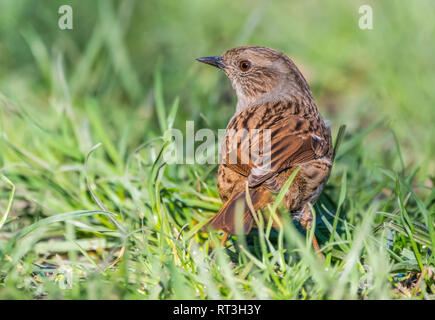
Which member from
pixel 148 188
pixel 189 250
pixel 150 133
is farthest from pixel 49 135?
pixel 189 250

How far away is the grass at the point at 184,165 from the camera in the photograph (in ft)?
11.1

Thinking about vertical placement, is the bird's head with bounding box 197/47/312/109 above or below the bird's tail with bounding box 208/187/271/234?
above

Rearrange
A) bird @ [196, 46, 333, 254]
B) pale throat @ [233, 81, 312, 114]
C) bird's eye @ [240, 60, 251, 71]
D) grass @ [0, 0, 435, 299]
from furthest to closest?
1. bird's eye @ [240, 60, 251, 71]
2. pale throat @ [233, 81, 312, 114]
3. bird @ [196, 46, 333, 254]
4. grass @ [0, 0, 435, 299]

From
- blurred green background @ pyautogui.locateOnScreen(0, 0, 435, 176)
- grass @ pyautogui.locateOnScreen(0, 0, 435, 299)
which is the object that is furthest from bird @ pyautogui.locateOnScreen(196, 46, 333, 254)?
blurred green background @ pyautogui.locateOnScreen(0, 0, 435, 176)

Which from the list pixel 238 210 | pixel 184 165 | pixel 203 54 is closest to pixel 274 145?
pixel 238 210

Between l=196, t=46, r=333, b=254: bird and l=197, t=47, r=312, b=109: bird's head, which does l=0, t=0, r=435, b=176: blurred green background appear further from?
l=196, t=46, r=333, b=254: bird

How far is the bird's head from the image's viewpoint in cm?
451

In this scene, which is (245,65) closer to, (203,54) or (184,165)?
(184,165)

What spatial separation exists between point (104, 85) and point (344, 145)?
8.86 feet

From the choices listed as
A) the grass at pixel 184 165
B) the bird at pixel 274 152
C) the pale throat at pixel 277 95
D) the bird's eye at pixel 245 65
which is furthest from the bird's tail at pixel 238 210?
the bird's eye at pixel 245 65

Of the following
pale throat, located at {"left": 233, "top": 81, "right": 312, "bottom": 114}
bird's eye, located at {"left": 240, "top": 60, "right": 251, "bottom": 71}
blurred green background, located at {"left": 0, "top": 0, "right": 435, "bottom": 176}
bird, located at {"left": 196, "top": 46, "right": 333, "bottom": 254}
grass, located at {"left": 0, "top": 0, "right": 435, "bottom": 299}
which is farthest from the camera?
blurred green background, located at {"left": 0, "top": 0, "right": 435, "bottom": 176}

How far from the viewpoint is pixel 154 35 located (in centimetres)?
766

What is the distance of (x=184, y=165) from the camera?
15.8 feet
